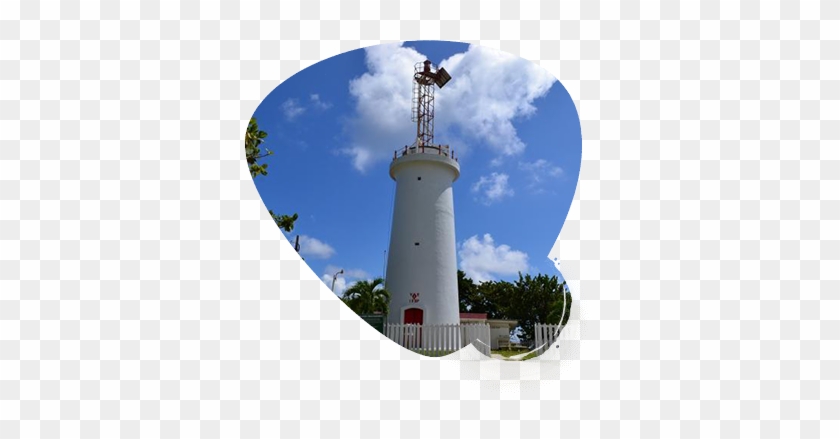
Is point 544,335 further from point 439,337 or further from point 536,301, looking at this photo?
point 439,337

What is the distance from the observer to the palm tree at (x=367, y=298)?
7711mm

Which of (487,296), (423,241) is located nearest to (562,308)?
(487,296)

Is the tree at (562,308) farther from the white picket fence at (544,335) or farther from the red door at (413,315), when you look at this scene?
the red door at (413,315)

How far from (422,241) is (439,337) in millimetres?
4802

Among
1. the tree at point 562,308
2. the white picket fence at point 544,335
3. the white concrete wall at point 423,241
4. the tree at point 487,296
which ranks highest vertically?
the white concrete wall at point 423,241

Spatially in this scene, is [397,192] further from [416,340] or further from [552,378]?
[552,378]

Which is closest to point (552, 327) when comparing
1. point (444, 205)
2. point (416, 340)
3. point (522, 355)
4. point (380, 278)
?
point (522, 355)

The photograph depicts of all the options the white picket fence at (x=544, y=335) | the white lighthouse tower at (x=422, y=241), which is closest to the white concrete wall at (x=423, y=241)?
the white lighthouse tower at (x=422, y=241)

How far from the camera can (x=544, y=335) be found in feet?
16.5

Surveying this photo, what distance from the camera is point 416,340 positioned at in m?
5.76

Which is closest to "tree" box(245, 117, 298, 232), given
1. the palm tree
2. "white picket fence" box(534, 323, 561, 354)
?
the palm tree

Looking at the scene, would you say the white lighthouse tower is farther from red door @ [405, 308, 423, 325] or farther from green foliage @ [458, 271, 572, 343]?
green foliage @ [458, 271, 572, 343]

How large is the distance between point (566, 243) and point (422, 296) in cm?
642

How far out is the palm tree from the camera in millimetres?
7711
